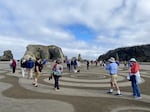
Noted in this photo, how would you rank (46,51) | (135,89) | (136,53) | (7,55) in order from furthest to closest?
1. (136,53)
2. (7,55)
3. (46,51)
4. (135,89)

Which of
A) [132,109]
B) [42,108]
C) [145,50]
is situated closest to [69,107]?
[42,108]

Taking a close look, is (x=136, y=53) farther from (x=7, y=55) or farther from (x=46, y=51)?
(x=7, y=55)

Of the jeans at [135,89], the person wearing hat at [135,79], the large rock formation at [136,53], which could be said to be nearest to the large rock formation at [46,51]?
the large rock formation at [136,53]

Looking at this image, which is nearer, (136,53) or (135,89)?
(135,89)

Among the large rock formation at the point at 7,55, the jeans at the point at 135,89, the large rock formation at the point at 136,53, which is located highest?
the large rock formation at the point at 136,53

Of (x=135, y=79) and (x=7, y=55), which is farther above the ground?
(x=7, y=55)

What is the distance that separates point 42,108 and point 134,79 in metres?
5.40

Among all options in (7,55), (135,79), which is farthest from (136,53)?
(135,79)

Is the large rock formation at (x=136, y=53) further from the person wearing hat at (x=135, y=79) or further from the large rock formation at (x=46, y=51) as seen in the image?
the person wearing hat at (x=135, y=79)

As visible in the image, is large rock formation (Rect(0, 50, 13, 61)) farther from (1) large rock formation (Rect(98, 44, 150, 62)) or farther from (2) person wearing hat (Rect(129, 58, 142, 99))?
Result: (2) person wearing hat (Rect(129, 58, 142, 99))

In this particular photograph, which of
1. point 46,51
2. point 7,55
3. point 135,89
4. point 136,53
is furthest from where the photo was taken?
point 136,53

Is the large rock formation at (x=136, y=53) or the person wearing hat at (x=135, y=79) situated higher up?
the large rock formation at (x=136, y=53)

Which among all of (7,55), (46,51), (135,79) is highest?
(46,51)

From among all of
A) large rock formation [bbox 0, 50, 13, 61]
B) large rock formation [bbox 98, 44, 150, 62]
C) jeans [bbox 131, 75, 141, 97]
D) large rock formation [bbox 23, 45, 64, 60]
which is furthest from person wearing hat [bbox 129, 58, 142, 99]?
large rock formation [bbox 98, 44, 150, 62]
